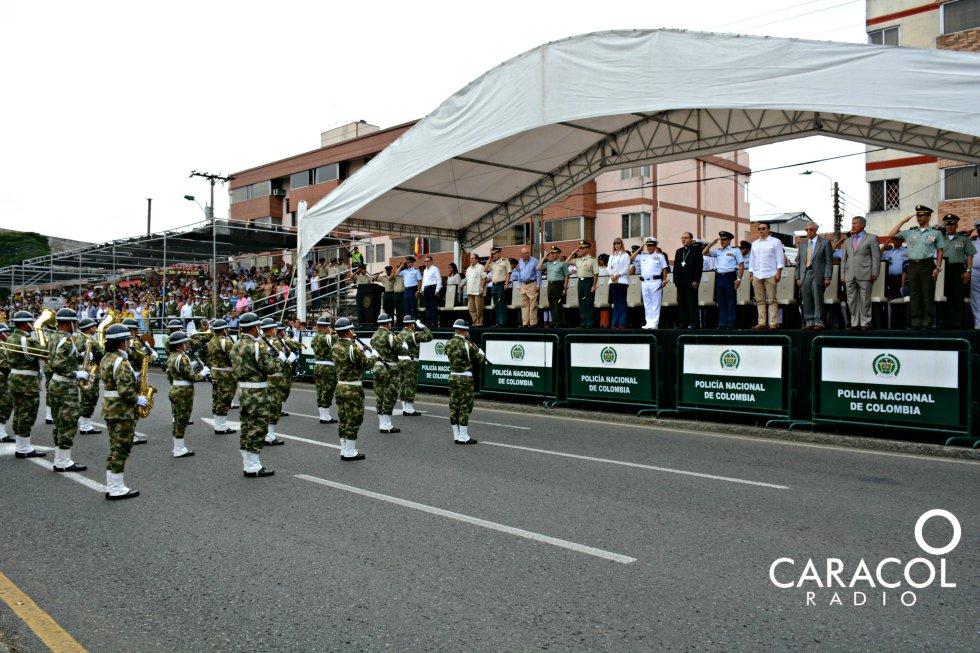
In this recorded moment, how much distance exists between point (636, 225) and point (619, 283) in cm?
2186

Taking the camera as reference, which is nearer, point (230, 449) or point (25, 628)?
point (25, 628)

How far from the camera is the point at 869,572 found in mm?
5051

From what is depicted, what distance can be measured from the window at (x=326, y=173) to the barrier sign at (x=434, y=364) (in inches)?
1084

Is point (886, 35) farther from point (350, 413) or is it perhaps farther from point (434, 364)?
point (350, 413)

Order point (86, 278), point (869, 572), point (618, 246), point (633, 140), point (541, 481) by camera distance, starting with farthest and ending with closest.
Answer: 1. point (86, 278)
2. point (633, 140)
3. point (618, 246)
4. point (541, 481)
5. point (869, 572)

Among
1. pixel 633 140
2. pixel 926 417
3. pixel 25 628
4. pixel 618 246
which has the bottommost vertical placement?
pixel 25 628

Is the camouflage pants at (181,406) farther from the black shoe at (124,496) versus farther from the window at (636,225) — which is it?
the window at (636,225)

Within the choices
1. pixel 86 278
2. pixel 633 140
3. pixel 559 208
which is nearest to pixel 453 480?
pixel 633 140

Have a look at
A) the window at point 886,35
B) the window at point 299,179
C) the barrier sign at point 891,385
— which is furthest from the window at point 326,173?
the barrier sign at point 891,385

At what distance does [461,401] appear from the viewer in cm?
1097

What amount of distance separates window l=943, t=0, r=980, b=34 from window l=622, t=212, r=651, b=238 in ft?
47.4

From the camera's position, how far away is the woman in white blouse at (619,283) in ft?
48.2

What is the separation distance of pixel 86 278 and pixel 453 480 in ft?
144

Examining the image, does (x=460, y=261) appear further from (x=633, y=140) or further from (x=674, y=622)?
(x=674, y=622)
